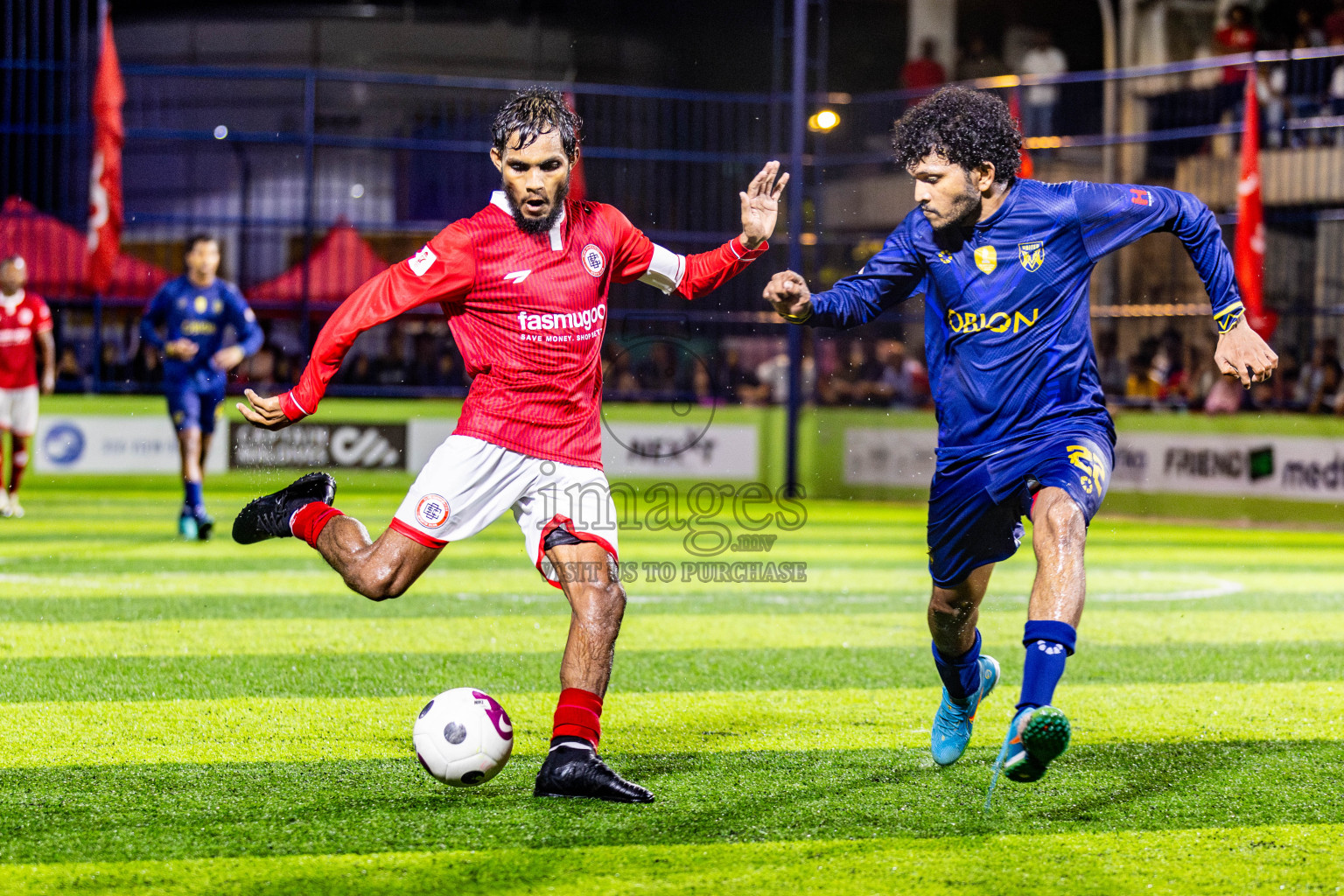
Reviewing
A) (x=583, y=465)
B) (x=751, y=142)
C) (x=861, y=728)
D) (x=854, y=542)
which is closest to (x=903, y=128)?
(x=583, y=465)

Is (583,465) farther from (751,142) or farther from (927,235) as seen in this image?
(751,142)

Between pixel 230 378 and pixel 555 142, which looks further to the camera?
pixel 230 378

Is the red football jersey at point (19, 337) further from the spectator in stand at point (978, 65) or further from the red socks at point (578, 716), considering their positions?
the spectator in stand at point (978, 65)

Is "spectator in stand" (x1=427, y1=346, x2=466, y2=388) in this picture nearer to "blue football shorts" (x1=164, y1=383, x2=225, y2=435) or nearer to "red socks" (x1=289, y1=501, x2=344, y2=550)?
"blue football shorts" (x1=164, y1=383, x2=225, y2=435)

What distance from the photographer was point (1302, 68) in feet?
50.8

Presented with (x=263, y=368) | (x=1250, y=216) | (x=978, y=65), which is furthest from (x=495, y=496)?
(x=978, y=65)

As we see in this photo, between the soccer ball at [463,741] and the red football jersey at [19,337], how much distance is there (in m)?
10.6

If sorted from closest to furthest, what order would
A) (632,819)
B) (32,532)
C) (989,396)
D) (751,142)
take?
(632,819) → (989,396) → (32,532) → (751,142)

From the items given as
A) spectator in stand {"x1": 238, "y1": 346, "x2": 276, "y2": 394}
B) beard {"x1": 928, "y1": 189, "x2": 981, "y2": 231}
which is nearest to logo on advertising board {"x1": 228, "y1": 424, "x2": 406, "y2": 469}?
spectator in stand {"x1": 238, "y1": 346, "x2": 276, "y2": 394}

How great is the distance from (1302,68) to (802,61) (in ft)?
18.1

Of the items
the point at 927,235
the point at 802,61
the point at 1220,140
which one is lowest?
the point at 927,235

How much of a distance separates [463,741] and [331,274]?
14276 mm

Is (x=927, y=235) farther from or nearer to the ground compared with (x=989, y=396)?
farther from the ground

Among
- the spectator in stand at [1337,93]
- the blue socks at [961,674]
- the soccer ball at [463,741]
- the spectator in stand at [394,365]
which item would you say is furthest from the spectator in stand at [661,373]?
the soccer ball at [463,741]
